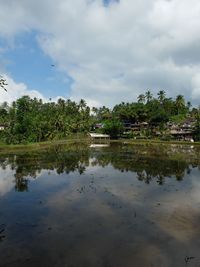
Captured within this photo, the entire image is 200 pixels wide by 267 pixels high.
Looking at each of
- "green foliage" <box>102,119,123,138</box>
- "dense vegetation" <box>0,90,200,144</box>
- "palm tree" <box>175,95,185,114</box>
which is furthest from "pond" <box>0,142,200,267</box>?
"palm tree" <box>175,95,185,114</box>

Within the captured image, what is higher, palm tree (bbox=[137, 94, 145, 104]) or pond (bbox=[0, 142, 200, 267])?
palm tree (bbox=[137, 94, 145, 104])

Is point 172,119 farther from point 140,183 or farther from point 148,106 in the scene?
point 140,183

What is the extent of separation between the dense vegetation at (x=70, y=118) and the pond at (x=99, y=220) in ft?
140

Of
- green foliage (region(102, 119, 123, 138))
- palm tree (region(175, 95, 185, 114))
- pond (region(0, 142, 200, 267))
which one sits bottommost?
pond (region(0, 142, 200, 267))

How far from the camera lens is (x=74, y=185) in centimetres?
2658

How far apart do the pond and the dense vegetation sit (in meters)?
42.6

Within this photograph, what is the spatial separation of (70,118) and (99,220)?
89877 millimetres

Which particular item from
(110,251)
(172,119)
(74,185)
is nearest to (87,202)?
(74,185)

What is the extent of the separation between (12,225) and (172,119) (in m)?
113

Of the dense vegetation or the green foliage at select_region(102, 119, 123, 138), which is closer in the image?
the dense vegetation

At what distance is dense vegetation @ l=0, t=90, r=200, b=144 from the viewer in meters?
72.5

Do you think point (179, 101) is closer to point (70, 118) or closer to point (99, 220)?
point (70, 118)

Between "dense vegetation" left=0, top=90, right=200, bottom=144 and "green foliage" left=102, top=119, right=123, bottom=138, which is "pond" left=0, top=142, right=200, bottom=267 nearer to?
"dense vegetation" left=0, top=90, right=200, bottom=144

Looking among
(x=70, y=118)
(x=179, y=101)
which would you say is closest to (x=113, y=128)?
(x=70, y=118)
